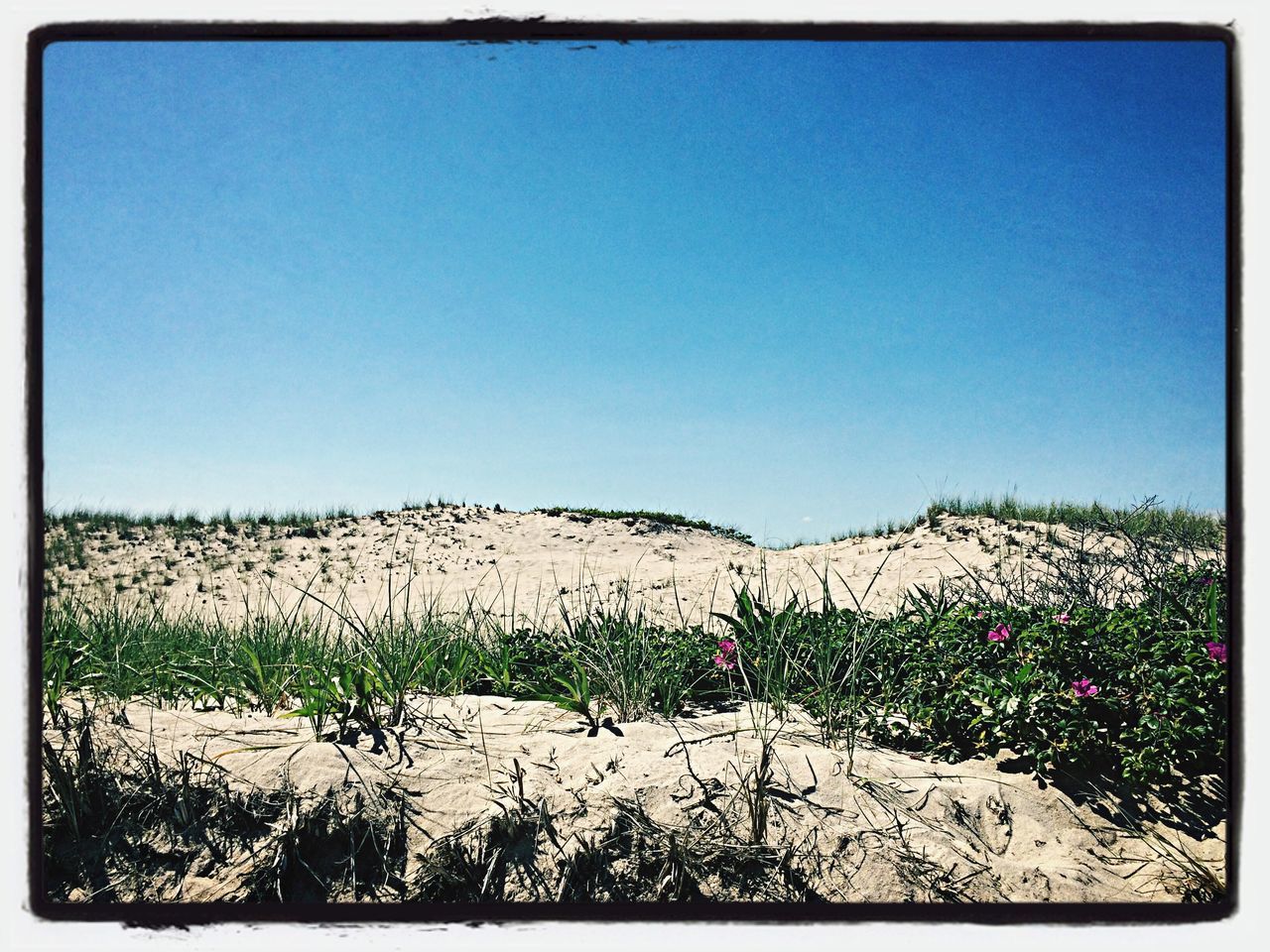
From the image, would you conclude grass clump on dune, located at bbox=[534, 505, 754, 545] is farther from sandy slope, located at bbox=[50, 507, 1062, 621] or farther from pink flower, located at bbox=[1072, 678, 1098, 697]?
pink flower, located at bbox=[1072, 678, 1098, 697]

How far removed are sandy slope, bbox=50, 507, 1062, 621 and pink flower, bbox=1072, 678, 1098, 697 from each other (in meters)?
3.95

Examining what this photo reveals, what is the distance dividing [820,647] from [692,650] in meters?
0.66

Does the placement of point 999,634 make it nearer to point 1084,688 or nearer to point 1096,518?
point 1084,688

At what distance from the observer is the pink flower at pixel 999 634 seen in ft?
11.8

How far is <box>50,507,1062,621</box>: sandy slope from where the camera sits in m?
8.34

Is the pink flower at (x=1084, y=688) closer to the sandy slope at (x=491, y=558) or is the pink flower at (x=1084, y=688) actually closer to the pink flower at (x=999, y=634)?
the pink flower at (x=999, y=634)

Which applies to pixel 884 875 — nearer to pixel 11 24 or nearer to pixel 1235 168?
pixel 1235 168

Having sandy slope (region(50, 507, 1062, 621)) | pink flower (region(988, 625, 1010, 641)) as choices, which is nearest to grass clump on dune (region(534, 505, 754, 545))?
sandy slope (region(50, 507, 1062, 621))

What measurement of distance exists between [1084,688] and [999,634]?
0.45 metres

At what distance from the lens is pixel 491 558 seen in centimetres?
1087

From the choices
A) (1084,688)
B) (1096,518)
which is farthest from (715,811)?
(1096,518)

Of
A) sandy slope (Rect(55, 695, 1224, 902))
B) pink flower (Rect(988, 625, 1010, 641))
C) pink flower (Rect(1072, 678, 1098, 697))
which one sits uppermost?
pink flower (Rect(988, 625, 1010, 641))

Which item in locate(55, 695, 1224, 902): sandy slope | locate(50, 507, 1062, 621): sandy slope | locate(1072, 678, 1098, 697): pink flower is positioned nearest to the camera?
locate(55, 695, 1224, 902): sandy slope

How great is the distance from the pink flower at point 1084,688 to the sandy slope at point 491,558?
3.95 metres
